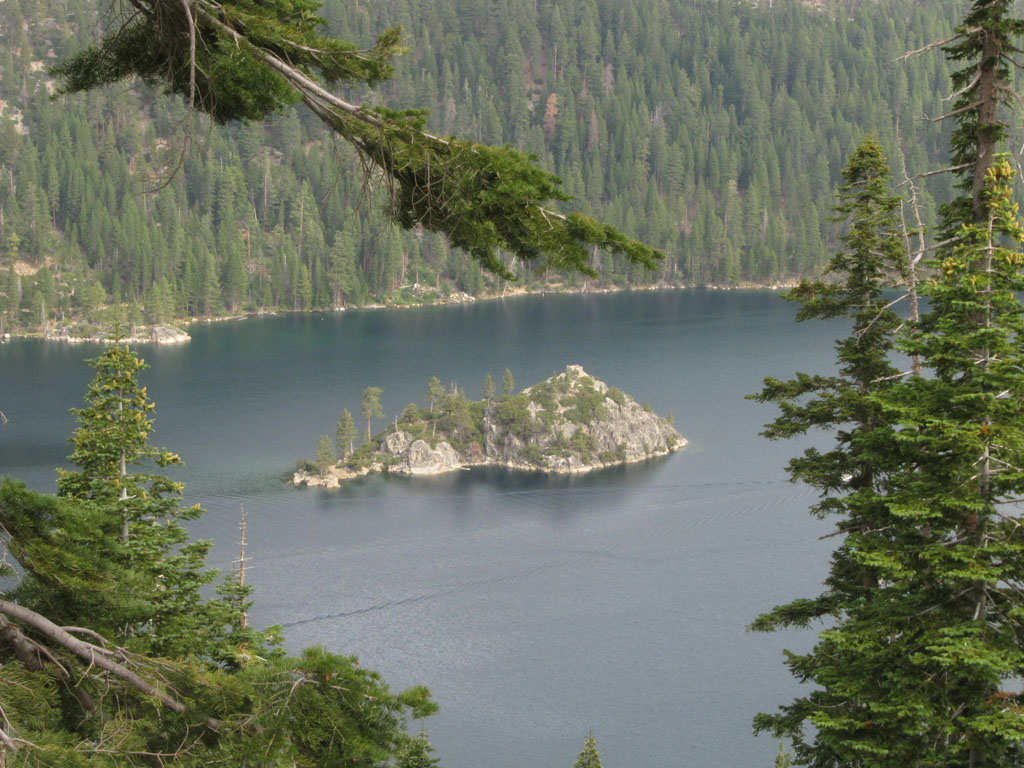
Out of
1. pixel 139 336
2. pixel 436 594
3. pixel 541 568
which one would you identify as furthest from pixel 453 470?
pixel 139 336

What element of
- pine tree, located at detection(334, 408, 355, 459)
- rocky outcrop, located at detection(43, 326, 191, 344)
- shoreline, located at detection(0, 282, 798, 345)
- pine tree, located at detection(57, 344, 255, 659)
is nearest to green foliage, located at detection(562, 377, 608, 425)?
pine tree, located at detection(334, 408, 355, 459)

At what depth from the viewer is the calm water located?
40250 mm

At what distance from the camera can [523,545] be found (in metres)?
58.2

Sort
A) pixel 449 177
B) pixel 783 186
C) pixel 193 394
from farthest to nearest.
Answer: pixel 783 186, pixel 193 394, pixel 449 177

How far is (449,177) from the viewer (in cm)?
682

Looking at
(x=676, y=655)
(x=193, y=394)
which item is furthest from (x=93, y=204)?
(x=676, y=655)

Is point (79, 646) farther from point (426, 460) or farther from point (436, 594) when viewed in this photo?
point (426, 460)

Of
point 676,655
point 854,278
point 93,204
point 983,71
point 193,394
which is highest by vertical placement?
point 93,204

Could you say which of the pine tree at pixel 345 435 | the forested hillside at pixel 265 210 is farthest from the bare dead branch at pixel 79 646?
the forested hillside at pixel 265 210

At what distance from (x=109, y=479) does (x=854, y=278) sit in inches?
535

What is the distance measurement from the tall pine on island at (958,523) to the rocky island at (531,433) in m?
61.0

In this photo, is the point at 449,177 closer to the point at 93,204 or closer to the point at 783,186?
the point at 93,204

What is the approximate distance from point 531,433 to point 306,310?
7985cm

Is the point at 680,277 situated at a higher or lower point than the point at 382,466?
higher
